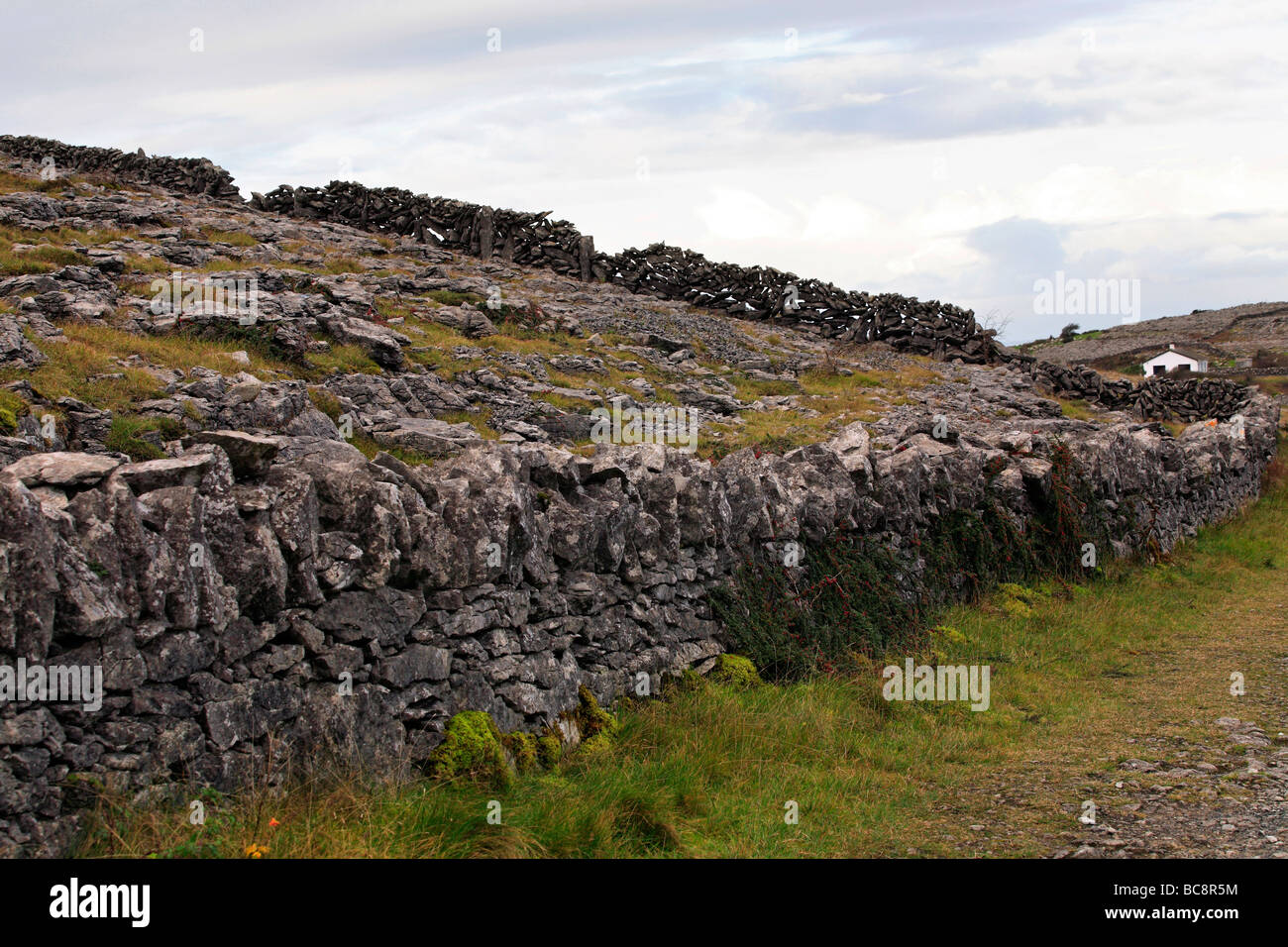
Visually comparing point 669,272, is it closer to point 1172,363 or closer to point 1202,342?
point 1172,363

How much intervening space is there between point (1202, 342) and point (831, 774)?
198ft

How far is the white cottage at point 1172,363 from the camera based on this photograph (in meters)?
46.7

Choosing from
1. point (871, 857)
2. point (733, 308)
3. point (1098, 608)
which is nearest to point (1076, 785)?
point (871, 857)

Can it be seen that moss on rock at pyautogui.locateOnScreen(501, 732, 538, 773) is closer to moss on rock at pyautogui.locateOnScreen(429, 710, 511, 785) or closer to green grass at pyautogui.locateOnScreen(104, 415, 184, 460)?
moss on rock at pyautogui.locateOnScreen(429, 710, 511, 785)

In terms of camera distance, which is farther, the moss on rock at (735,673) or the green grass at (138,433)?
the green grass at (138,433)

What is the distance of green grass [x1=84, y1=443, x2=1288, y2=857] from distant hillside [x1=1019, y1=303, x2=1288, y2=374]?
42871 millimetres

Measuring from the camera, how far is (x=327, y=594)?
235 inches

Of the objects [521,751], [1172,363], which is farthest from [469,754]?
[1172,363]

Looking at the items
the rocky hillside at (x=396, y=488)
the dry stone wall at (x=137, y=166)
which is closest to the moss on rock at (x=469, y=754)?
the rocky hillside at (x=396, y=488)

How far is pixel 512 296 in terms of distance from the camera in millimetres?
24594

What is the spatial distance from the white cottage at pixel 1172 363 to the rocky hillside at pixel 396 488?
22.7m

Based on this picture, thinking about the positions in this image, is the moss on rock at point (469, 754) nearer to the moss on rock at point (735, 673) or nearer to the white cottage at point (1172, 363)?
the moss on rock at point (735, 673)

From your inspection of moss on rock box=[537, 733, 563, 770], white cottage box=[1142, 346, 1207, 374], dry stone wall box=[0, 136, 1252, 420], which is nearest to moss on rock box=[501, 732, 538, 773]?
moss on rock box=[537, 733, 563, 770]

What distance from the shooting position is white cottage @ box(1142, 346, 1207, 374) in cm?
4672
